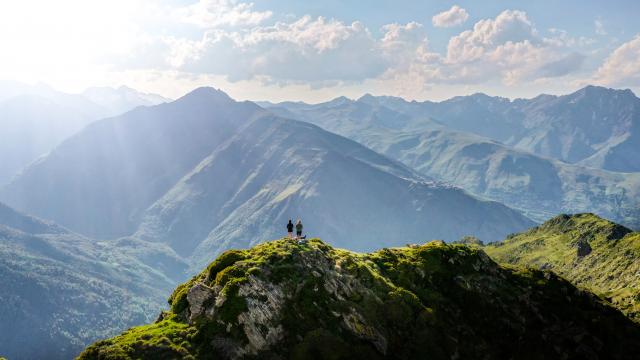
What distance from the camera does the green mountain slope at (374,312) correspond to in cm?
6288

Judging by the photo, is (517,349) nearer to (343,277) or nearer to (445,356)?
(445,356)

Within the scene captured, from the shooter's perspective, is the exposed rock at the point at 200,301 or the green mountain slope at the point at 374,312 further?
the exposed rock at the point at 200,301

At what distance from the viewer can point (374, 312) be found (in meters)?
72.6

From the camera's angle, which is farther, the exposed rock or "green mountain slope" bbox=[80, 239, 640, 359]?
the exposed rock

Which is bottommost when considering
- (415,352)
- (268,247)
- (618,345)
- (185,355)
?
(618,345)

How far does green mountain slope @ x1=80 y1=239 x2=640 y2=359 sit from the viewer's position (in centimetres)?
6288

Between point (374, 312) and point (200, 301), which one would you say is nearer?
point (200, 301)

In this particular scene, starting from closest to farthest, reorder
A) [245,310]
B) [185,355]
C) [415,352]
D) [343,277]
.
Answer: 1. [185,355]
2. [245,310]
3. [415,352]
4. [343,277]

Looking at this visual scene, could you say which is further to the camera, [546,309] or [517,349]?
[546,309]

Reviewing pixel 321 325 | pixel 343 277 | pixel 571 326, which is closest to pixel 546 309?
pixel 571 326

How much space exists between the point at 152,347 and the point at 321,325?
67.6ft

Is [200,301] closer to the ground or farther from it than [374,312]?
farther from it

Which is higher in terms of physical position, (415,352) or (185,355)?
(185,355)

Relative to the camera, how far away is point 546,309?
8812 cm
